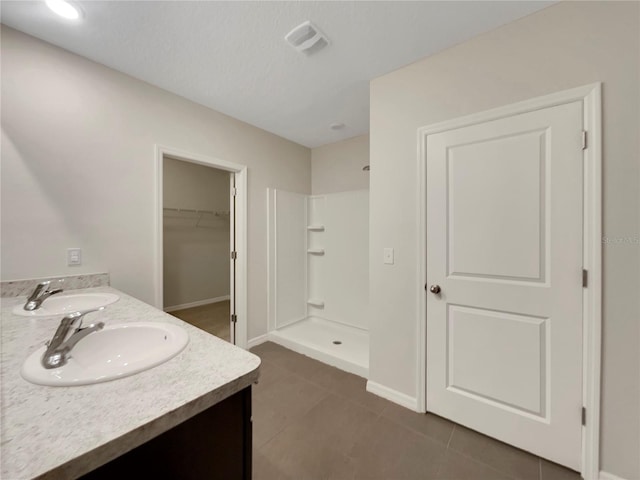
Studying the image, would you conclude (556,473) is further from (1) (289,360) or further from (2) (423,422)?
(1) (289,360)

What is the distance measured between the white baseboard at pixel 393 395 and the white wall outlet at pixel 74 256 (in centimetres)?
229

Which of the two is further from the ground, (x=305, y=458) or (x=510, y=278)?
(x=510, y=278)

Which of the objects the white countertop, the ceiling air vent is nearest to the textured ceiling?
the ceiling air vent

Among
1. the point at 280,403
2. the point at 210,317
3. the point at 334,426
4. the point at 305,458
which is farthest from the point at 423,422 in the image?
the point at 210,317

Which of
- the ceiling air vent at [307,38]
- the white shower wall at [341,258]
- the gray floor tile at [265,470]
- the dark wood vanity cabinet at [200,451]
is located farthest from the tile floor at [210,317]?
the ceiling air vent at [307,38]

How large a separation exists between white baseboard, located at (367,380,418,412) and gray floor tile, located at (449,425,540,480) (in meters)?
0.28

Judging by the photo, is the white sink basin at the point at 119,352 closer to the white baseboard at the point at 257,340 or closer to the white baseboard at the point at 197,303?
the white baseboard at the point at 257,340

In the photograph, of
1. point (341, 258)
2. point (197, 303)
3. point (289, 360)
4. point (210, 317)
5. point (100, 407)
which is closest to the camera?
point (100, 407)

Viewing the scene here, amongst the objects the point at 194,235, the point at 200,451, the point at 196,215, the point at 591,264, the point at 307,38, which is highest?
the point at 307,38

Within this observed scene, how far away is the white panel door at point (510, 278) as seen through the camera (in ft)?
4.33

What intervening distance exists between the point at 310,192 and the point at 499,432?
3014 millimetres

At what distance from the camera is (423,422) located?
1.67 metres

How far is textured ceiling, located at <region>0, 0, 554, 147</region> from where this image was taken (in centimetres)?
136

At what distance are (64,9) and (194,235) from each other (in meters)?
3.47
